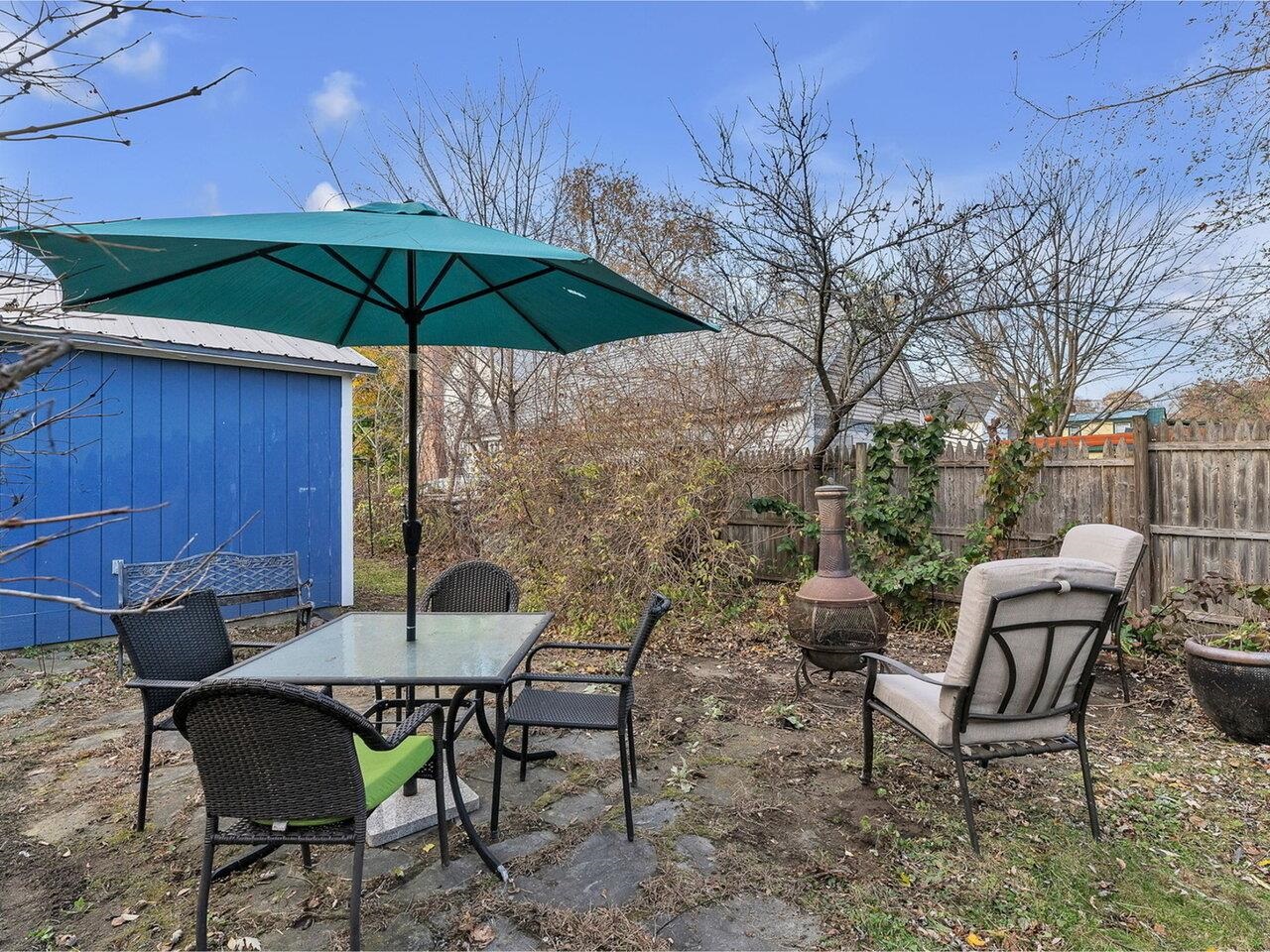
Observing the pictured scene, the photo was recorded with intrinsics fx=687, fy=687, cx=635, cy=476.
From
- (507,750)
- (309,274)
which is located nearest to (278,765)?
(507,750)

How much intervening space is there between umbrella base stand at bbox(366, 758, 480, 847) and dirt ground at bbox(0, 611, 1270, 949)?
0.07 m

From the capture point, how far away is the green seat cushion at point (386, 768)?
79.0 inches

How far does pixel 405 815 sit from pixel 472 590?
139cm

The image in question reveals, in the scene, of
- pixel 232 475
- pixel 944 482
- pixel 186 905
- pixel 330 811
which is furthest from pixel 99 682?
pixel 944 482

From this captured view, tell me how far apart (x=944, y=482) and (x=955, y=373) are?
6.19m

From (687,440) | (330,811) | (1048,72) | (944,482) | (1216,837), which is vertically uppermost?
(1048,72)

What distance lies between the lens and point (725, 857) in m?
2.51

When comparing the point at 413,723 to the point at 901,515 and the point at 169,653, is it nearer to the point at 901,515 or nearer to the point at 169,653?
the point at 169,653

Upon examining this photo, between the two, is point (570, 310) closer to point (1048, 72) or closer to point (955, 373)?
point (1048, 72)

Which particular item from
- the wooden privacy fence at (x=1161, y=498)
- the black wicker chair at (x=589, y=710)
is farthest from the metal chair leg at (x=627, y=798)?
the wooden privacy fence at (x=1161, y=498)

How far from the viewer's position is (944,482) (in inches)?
243

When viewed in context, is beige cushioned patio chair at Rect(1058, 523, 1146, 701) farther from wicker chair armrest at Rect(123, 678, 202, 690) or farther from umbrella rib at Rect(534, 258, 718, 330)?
wicker chair armrest at Rect(123, 678, 202, 690)

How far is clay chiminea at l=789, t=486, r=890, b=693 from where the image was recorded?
420cm

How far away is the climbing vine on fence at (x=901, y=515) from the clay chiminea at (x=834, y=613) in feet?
5.78
